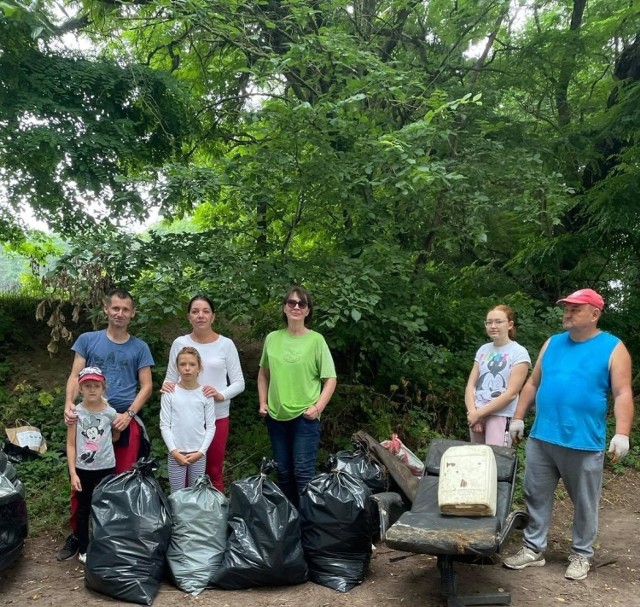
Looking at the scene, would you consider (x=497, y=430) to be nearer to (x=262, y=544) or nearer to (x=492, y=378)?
(x=492, y=378)

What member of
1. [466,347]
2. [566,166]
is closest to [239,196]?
[466,347]

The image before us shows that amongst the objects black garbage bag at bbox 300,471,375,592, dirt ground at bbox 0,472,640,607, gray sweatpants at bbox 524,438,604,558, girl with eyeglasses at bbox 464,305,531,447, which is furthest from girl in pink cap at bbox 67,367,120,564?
gray sweatpants at bbox 524,438,604,558

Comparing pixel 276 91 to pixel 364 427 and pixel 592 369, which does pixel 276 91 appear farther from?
pixel 592 369

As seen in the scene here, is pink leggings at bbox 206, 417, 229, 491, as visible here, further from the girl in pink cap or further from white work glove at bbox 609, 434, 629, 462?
white work glove at bbox 609, 434, 629, 462

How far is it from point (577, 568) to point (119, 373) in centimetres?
324

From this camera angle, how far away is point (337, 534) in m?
3.62

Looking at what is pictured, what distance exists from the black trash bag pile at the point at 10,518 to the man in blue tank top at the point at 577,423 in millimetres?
3094

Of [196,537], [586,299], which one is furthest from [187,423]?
[586,299]

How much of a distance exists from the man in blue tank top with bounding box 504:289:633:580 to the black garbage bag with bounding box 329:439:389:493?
0.98m

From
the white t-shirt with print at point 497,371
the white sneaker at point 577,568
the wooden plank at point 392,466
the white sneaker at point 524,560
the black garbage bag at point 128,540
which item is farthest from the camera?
the wooden plank at point 392,466

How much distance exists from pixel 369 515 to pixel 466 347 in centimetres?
409

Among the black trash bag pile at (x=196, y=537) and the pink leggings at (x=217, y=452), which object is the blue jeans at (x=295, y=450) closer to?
the pink leggings at (x=217, y=452)

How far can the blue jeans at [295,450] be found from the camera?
161 inches

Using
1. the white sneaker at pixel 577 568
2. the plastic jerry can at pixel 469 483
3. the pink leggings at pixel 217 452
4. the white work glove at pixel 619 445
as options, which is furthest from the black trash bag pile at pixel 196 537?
the white work glove at pixel 619 445
